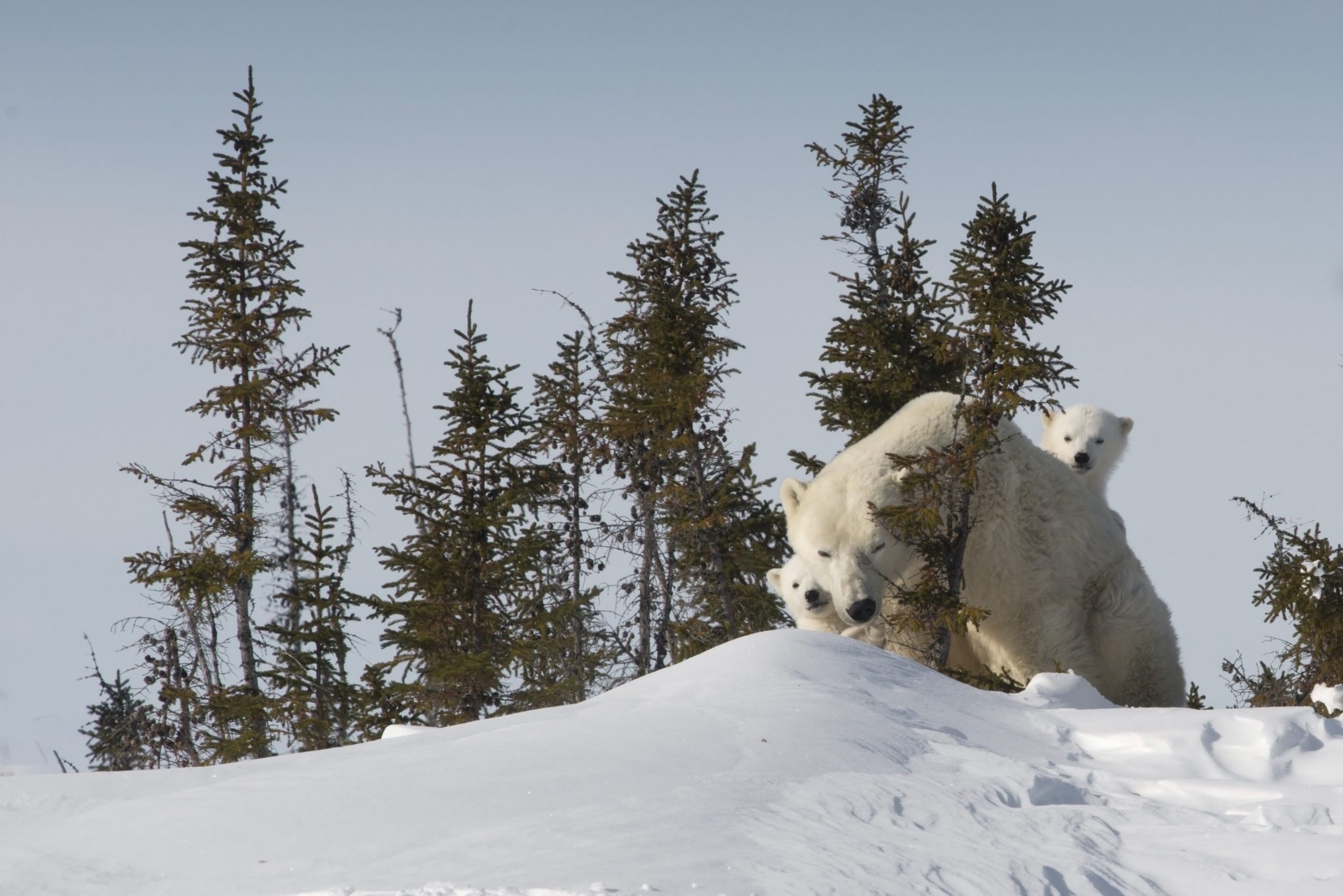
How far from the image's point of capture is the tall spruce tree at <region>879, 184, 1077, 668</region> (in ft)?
30.4

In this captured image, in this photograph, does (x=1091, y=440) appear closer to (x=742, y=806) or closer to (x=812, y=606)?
(x=812, y=606)

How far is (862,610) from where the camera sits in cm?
945

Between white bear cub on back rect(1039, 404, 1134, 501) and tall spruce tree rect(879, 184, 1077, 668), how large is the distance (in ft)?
13.9

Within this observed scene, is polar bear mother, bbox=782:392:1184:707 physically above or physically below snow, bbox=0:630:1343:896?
above

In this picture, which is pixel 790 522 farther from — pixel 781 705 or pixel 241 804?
pixel 241 804

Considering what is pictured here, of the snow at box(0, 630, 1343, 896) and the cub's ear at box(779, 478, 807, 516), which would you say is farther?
the cub's ear at box(779, 478, 807, 516)

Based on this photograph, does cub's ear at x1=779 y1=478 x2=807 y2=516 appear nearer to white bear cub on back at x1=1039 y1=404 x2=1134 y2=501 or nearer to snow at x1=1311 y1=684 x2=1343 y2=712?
snow at x1=1311 y1=684 x2=1343 y2=712

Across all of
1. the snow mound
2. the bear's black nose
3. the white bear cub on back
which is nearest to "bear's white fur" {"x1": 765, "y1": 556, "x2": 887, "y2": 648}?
the bear's black nose

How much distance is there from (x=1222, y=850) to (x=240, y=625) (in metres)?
14.0

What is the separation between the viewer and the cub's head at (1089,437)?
13680 mm

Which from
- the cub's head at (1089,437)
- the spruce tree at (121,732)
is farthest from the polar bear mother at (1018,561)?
the spruce tree at (121,732)

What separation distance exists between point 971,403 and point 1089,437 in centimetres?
449

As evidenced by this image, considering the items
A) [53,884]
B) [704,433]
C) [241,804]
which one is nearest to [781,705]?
[241,804]

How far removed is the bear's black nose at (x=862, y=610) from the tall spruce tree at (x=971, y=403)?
0.77ft
